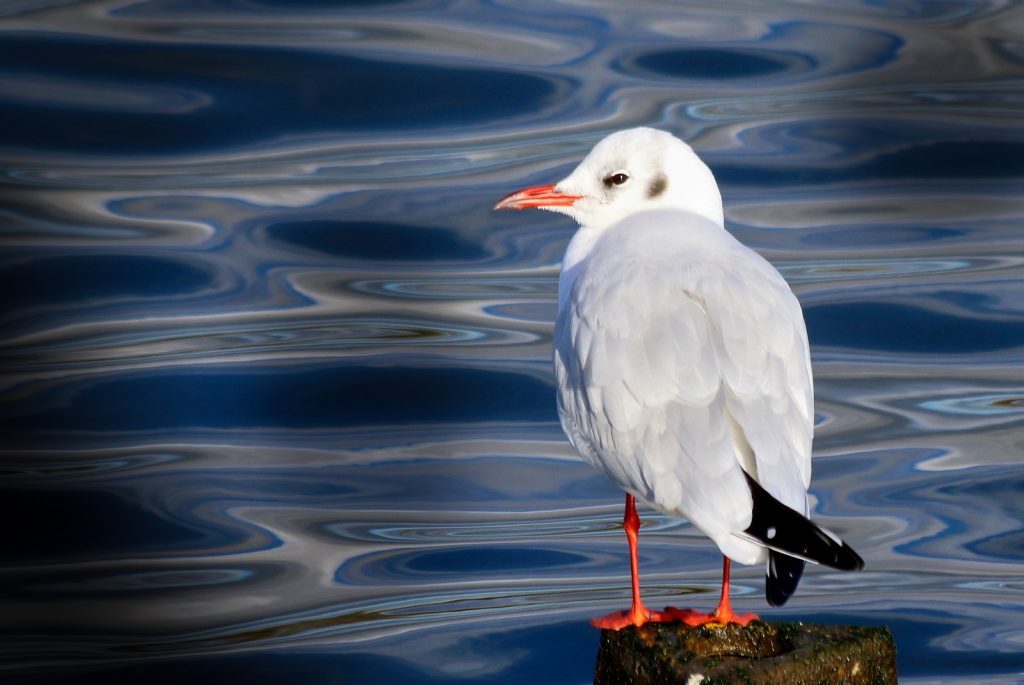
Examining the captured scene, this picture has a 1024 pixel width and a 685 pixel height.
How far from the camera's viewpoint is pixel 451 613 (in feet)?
24.6

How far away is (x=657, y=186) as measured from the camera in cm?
408

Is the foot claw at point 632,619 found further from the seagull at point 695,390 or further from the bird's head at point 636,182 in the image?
the bird's head at point 636,182

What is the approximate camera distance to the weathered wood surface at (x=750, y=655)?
265 centimetres

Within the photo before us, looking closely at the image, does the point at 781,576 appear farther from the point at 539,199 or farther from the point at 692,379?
the point at 539,199

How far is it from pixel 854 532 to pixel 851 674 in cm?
588

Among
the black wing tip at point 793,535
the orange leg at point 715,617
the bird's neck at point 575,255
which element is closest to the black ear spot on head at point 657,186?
the bird's neck at point 575,255

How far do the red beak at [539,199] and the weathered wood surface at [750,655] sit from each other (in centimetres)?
158

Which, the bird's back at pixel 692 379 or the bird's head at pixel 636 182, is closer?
the bird's back at pixel 692 379

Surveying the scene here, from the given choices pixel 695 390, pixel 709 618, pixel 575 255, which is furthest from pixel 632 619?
pixel 575 255

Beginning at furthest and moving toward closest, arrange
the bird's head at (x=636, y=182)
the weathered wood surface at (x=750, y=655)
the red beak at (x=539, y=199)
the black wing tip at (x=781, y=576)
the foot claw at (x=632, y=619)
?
the red beak at (x=539, y=199) → the bird's head at (x=636, y=182) → the foot claw at (x=632, y=619) → the black wing tip at (x=781, y=576) → the weathered wood surface at (x=750, y=655)

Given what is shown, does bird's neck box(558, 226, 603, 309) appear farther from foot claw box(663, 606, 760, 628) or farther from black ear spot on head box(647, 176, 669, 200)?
foot claw box(663, 606, 760, 628)

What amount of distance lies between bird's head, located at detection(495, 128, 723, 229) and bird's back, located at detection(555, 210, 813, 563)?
48cm

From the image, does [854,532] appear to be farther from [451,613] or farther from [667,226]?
[667,226]

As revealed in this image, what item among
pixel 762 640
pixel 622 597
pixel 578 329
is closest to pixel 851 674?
pixel 762 640
